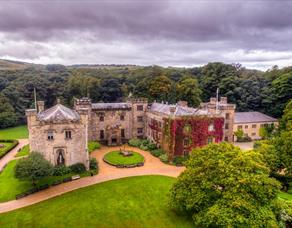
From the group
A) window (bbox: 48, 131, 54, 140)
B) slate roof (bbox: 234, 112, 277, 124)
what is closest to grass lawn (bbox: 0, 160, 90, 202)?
window (bbox: 48, 131, 54, 140)

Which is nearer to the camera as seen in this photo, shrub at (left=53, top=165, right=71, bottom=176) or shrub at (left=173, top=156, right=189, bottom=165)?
shrub at (left=53, top=165, right=71, bottom=176)

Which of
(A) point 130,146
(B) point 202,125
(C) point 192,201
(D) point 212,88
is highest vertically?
(D) point 212,88

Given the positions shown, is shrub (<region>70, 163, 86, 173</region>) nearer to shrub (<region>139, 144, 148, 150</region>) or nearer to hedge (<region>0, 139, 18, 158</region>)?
shrub (<region>139, 144, 148, 150</region>)

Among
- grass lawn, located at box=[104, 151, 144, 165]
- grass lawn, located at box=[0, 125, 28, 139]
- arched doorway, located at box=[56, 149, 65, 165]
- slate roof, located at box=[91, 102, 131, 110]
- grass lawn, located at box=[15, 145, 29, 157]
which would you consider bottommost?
grass lawn, located at box=[0, 125, 28, 139]

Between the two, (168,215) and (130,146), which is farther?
(130,146)

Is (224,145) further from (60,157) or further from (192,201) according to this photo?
(60,157)

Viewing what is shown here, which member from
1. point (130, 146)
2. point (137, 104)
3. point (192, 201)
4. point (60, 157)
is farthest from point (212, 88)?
Answer: point (192, 201)

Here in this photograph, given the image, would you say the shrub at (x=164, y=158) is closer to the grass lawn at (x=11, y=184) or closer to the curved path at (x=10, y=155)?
the grass lawn at (x=11, y=184)
